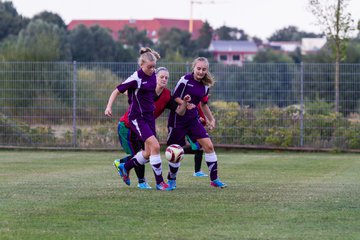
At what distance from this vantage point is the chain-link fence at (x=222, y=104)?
22234 mm

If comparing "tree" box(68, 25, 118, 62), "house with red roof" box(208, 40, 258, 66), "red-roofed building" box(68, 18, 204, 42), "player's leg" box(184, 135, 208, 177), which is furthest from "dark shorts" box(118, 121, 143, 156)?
"red-roofed building" box(68, 18, 204, 42)

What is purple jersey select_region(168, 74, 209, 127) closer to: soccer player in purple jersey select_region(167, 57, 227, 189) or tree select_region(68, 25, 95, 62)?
soccer player in purple jersey select_region(167, 57, 227, 189)

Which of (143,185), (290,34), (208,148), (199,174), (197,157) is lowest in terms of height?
(199,174)

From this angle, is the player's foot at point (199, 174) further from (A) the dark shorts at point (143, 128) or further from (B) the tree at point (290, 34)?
(B) the tree at point (290, 34)

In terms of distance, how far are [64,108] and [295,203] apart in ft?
45.0

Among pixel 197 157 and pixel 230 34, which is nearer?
pixel 197 157

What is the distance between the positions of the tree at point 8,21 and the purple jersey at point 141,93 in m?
51.5

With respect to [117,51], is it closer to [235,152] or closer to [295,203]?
[235,152]

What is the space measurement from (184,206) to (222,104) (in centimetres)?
1314

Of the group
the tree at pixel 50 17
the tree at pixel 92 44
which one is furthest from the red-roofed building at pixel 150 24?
the tree at pixel 92 44

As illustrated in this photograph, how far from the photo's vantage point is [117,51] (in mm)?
65312

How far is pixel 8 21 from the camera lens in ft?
204

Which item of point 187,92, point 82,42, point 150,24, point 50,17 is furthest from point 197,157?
point 150,24

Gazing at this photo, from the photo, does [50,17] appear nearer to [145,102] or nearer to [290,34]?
[290,34]
